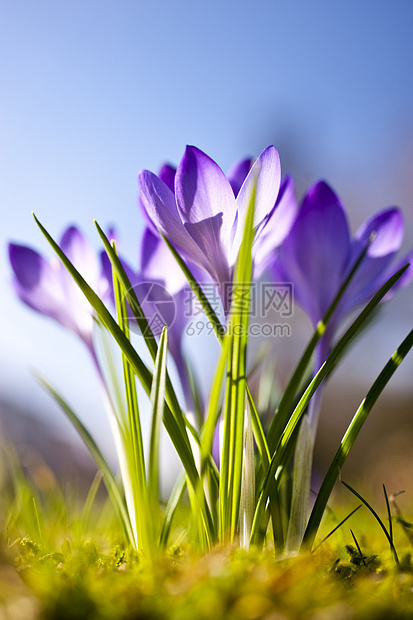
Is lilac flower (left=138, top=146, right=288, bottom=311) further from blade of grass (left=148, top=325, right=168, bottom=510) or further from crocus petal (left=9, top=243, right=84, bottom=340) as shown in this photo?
crocus petal (left=9, top=243, right=84, bottom=340)

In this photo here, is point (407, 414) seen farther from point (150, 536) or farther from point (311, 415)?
point (150, 536)

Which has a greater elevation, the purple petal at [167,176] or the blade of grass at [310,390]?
the purple petal at [167,176]

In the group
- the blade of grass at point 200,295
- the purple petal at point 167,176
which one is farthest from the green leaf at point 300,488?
the purple petal at point 167,176

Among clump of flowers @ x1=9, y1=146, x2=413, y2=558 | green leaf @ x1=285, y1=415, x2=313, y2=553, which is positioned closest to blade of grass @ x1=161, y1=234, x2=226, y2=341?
clump of flowers @ x1=9, y1=146, x2=413, y2=558

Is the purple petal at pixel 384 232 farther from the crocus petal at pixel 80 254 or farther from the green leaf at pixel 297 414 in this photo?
the crocus petal at pixel 80 254

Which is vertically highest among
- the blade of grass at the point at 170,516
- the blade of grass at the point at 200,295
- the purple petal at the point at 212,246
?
the purple petal at the point at 212,246

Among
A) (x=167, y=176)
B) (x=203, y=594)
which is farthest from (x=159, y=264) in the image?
(x=203, y=594)

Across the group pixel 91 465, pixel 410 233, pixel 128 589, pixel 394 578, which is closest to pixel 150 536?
pixel 128 589

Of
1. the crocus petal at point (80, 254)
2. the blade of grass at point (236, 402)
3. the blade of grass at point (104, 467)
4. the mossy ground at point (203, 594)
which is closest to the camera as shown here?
the mossy ground at point (203, 594)
